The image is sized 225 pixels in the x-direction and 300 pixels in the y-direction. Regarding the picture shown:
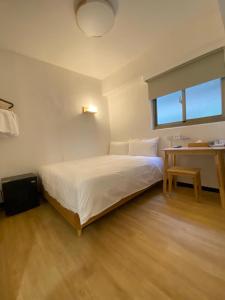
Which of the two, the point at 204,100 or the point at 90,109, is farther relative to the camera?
the point at 90,109

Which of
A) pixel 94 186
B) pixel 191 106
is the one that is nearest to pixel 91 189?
pixel 94 186

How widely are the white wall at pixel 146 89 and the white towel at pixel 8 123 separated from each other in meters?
2.24

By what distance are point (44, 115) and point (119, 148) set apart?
69.1 inches

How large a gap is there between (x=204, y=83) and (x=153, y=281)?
262cm

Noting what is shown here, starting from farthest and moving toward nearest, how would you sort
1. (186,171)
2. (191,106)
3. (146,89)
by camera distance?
1. (146,89)
2. (191,106)
3. (186,171)

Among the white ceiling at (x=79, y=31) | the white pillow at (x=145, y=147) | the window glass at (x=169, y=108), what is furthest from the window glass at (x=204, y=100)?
the white ceiling at (x=79, y=31)

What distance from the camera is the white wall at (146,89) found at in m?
2.04

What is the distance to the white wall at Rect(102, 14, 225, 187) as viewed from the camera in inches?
80.4

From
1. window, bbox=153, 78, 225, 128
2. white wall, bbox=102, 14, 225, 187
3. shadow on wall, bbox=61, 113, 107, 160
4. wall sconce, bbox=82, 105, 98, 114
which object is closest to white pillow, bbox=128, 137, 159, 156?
white wall, bbox=102, 14, 225, 187

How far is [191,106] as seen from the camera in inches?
98.3

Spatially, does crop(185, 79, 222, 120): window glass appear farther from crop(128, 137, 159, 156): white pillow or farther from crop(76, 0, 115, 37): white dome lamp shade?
crop(76, 0, 115, 37): white dome lamp shade

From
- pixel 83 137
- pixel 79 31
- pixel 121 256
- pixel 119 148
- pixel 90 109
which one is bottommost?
pixel 121 256

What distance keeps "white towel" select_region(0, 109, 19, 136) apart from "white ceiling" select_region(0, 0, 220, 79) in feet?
3.65

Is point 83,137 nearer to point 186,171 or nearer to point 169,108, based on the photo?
point 169,108
